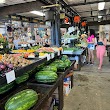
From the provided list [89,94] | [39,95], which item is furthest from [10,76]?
[89,94]

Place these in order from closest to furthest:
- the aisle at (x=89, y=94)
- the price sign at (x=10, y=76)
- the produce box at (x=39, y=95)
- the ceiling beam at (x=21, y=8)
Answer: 1. the price sign at (x=10, y=76)
2. the produce box at (x=39, y=95)
3. the aisle at (x=89, y=94)
4. the ceiling beam at (x=21, y=8)

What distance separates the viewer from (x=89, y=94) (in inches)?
159

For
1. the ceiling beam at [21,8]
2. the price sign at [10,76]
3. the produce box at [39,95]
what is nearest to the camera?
the price sign at [10,76]

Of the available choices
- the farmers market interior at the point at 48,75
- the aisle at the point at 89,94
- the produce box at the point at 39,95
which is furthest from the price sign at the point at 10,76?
the aisle at the point at 89,94

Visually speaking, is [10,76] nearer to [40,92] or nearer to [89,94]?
[40,92]

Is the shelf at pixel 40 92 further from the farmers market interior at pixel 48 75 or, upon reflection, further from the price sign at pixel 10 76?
the price sign at pixel 10 76

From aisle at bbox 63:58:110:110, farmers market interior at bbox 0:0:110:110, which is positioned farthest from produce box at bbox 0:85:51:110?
aisle at bbox 63:58:110:110

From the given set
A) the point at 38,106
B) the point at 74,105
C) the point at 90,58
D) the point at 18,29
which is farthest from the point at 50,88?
the point at 18,29

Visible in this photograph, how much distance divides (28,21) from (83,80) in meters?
8.24

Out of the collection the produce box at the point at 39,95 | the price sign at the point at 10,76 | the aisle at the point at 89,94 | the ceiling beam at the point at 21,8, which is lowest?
the aisle at the point at 89,94

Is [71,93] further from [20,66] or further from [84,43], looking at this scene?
Result: [84,43]

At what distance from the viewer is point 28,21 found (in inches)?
476

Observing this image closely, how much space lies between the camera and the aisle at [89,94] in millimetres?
3414

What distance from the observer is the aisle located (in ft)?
11.2
